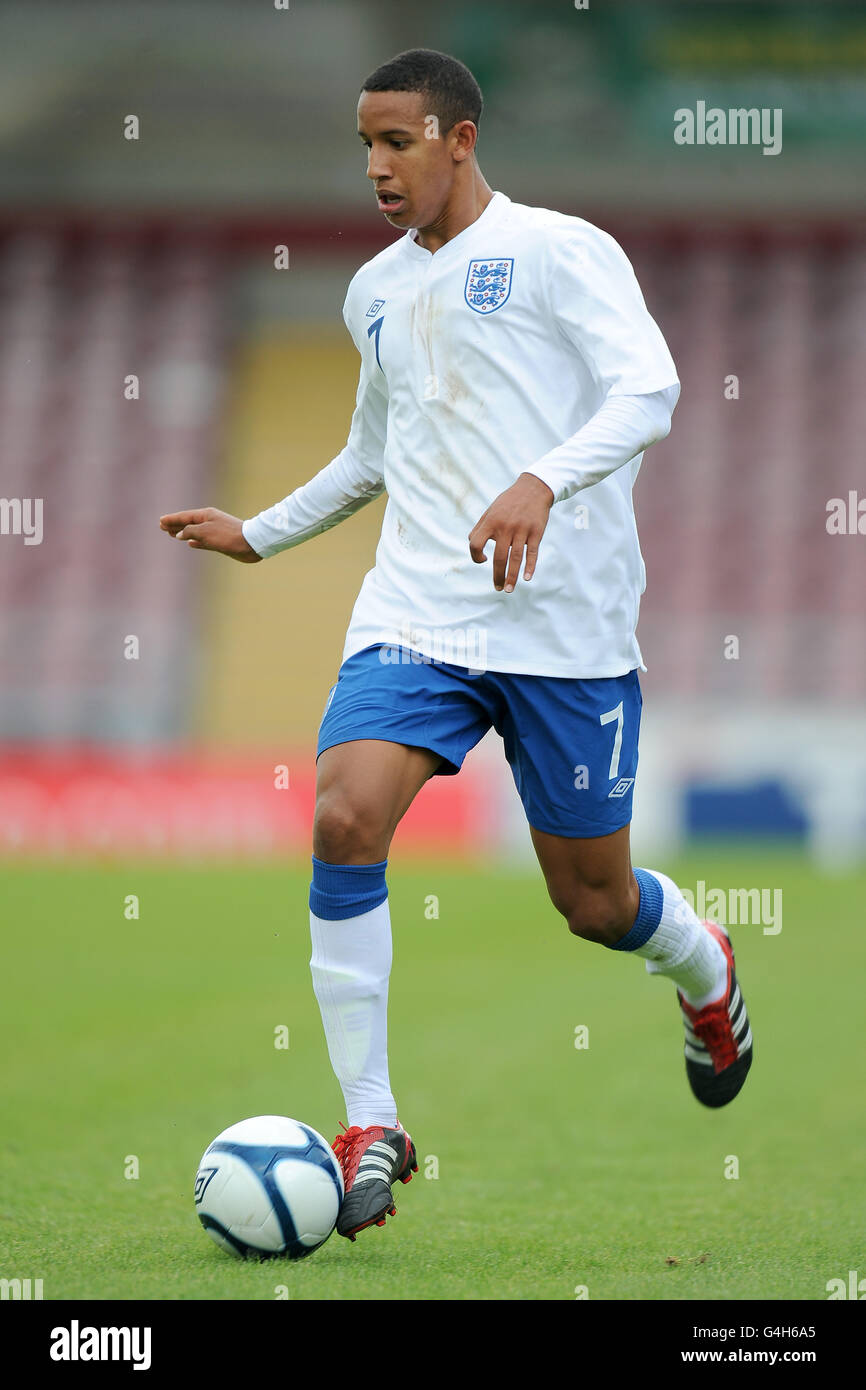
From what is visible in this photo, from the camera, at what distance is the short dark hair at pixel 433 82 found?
3.78 meters

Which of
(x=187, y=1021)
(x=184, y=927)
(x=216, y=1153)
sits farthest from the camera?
(x=184, y=927)

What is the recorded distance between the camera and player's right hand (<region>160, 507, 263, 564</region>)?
4.38 meters

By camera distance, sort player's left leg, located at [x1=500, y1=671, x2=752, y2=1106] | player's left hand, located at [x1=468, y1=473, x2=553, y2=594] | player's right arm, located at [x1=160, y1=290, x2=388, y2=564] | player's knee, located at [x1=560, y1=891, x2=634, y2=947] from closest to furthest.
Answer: player's left hand, located at [x1=468, y1=473, x2=553, y2=594] < player's left leg, located at [x1=500, y1=671, x2=752, y2=1106] < player's knee, located at [x1=560, y1=891, x2=634, y2=947] < player's right arm, located at [x1=160, y1=290, x2=388, y2=564]

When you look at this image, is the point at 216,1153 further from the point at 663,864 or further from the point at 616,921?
the point at 663,864

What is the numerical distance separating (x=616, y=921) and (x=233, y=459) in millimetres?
18663

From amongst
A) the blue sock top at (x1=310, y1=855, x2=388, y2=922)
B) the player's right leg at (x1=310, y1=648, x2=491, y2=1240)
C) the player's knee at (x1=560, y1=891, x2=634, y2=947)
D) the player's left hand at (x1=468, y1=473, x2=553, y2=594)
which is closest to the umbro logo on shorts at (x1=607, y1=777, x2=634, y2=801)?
the player's knee at (x1=560, y1=891, x2=634, y2=947)

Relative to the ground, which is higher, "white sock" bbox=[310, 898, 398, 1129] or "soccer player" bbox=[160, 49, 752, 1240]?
"soccer player" bbox=[160, 49, 752, 1240]

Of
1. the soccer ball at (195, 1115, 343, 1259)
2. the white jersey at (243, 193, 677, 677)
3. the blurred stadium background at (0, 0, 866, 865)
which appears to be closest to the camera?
the soccer ball at (195, 1115, 343, 1259)

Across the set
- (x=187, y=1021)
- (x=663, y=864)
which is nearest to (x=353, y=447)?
(x=187, y=1021)

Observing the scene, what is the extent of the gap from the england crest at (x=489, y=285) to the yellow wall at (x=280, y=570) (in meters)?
16.0

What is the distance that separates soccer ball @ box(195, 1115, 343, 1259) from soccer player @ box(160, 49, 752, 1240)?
0.07 metres

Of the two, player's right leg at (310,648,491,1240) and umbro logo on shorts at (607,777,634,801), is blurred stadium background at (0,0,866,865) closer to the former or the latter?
umbro logo on shorts at (607,777,634,801)

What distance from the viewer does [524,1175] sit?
15.4ft

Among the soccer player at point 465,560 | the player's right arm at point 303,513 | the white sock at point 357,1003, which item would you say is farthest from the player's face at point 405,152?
the white sock at point 357,1003
